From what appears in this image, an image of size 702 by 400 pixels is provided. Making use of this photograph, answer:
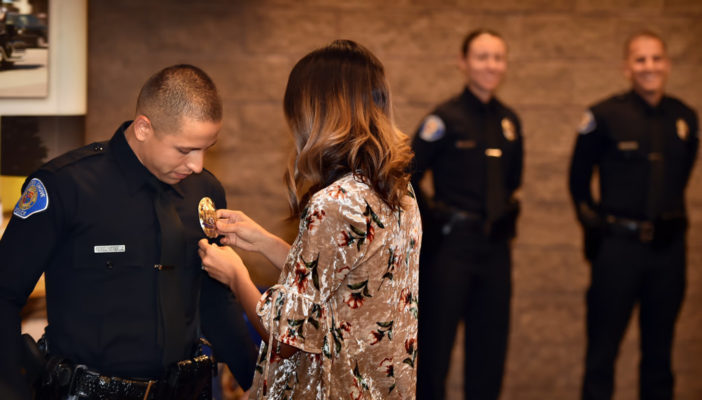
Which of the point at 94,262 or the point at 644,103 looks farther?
the point at 644,103

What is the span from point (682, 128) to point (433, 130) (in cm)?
123

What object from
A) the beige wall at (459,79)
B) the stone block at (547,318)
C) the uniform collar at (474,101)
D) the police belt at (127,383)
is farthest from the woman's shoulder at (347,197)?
the stone block at (547,318)

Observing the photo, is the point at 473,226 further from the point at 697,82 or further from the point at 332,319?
the point at 332,319

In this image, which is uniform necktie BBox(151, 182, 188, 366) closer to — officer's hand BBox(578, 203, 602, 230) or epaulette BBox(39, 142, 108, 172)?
epaulette BBox(39, 142, 108, 172)

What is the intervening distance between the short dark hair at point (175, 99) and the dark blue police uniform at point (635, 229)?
2.35 m

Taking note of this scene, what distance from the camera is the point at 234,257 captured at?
5.85 ft

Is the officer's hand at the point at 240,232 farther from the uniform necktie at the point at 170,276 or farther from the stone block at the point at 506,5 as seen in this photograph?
the stone block at the point at 506,5

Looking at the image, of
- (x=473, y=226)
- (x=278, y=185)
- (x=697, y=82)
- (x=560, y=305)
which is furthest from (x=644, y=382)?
(x=278, y=185)

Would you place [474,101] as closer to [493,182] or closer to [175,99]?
[493,182]

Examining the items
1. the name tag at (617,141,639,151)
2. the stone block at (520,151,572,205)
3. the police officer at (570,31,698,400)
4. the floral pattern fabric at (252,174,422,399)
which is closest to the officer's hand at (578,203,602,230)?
the police officer at (570,31,698,400)

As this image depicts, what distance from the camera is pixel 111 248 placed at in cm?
164

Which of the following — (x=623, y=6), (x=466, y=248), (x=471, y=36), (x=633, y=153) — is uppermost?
(x=623, y=6)

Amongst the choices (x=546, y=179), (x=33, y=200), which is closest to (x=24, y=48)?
(x=33, y=200)

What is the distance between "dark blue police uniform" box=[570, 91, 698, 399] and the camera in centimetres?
342
